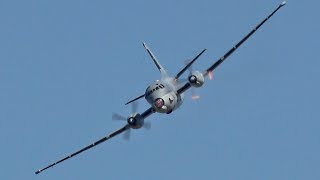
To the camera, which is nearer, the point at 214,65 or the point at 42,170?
the point at 214,65

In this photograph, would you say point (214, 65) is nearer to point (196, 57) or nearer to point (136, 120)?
point (196, 57)

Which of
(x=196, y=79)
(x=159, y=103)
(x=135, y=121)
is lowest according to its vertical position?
(x=159, y=103)

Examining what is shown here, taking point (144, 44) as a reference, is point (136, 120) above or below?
below

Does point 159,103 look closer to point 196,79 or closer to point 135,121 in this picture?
point 196,79

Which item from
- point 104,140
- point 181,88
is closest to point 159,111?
point 181,88

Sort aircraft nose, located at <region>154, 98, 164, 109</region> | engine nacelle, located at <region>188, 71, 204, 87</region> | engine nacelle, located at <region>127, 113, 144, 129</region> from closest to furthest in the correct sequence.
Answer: aircraft nose, located at <region>154, 98, 164, 109</region>
engine nacelle, located at <region>188, 71, 204, 87</region>
engine nacelle, located at <region>127, 113, 144, 129</region>

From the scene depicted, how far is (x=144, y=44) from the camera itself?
167 metres

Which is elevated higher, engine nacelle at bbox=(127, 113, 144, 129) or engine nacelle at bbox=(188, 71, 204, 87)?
engine nacelle at bbox=(127, 113, 144, 129)

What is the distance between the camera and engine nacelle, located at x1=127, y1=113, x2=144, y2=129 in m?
159

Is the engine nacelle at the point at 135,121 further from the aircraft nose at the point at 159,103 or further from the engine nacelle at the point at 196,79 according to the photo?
the engine nacelle at the point at 196,79

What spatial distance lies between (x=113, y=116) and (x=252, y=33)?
2363cm

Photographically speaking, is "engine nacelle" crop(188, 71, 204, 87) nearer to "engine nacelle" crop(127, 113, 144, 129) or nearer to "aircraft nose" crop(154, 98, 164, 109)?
"aircraft nose" crop(154, 98, 164, 109)

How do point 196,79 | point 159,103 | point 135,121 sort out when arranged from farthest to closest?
point 135,121 → point 196,79 → point 159,103

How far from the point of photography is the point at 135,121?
159m
